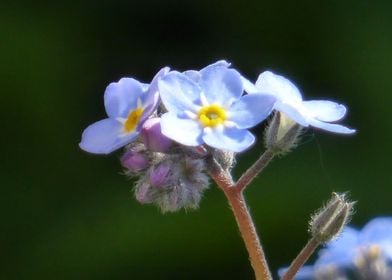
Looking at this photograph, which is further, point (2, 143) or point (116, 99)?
point (2, 143)

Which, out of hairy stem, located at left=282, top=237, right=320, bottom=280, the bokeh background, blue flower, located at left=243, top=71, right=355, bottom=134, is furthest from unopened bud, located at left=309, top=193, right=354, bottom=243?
the bokeh background

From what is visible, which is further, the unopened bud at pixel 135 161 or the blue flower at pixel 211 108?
the unopened bud at pixel 135 161

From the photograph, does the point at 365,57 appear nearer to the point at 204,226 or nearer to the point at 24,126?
the point at 204,226

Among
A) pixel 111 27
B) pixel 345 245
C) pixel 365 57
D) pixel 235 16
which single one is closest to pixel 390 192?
pixel 365 57

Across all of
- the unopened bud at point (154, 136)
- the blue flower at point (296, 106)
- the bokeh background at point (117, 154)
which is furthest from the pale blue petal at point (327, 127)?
the bokeh background at point (117, 154)

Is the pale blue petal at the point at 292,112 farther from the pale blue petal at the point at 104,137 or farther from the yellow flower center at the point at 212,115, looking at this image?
the pale blue petal at the point at 104,137
